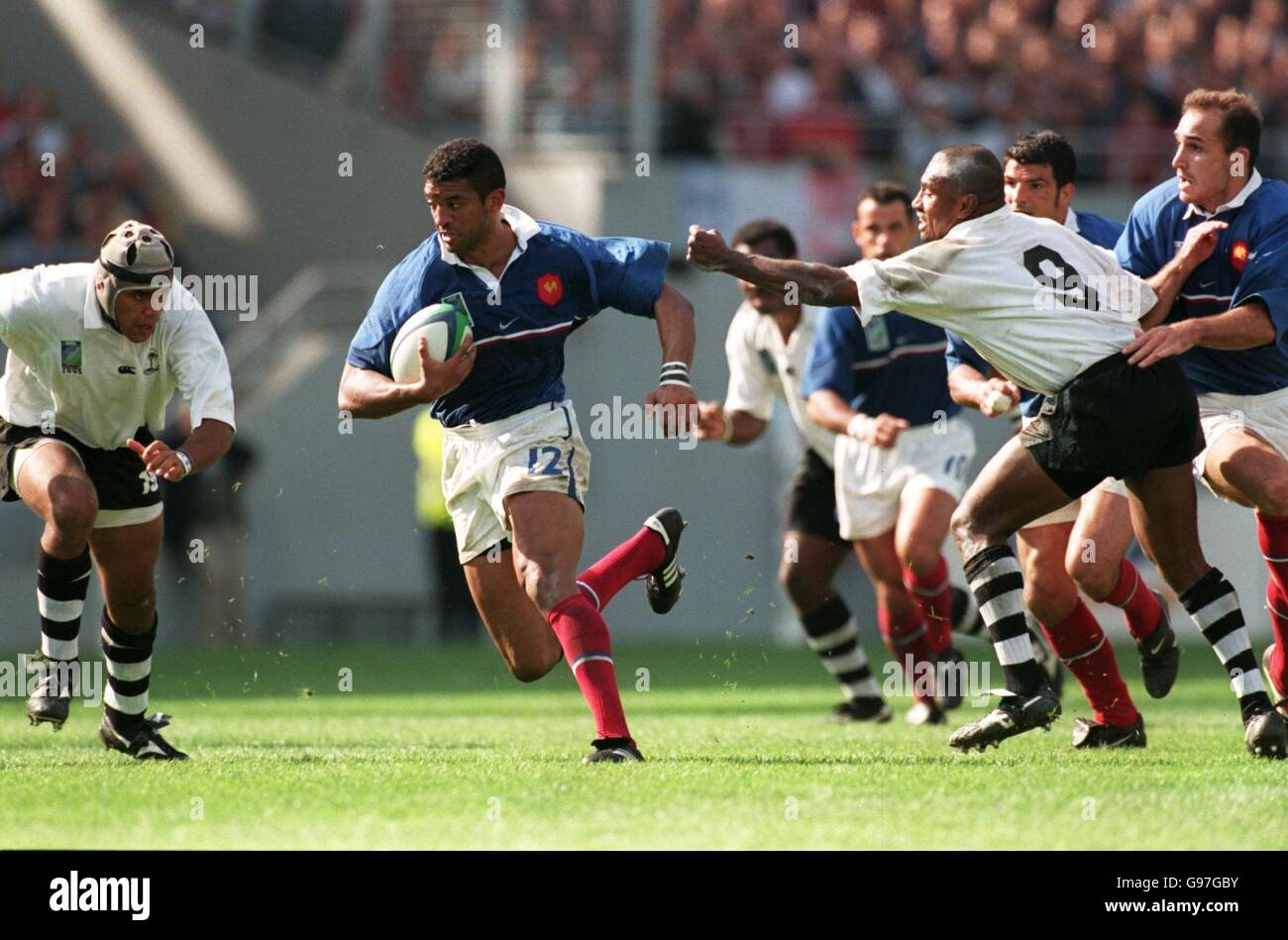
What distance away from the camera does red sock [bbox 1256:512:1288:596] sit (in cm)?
845

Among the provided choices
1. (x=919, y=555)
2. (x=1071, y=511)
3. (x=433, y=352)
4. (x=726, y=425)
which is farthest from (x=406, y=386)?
(x=919, y=555)

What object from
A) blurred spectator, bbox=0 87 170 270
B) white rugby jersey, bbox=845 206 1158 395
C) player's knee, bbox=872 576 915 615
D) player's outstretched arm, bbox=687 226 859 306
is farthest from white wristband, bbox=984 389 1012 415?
blurred spectator, bbox=0 87 170 270

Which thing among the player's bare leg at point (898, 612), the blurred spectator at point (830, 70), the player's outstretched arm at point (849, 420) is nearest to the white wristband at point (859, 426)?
the player's outstretched arm at point (849, 420)

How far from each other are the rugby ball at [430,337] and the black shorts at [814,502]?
3.87 m

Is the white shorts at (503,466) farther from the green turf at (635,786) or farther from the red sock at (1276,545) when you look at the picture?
the red sock at (1276,545)

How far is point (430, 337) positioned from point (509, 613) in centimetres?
148

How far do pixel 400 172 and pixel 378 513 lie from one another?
3701mm

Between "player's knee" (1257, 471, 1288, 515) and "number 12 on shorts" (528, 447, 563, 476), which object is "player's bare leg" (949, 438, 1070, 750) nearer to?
"player's knee" (1257, 471, 1288, 515)

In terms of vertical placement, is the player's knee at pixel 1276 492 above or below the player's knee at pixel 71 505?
above

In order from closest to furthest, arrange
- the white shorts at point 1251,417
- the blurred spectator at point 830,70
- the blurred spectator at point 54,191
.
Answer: the white shorts at point 1251,417, the blurred spectator at point 54,191, the blurred spectator at point 830,70

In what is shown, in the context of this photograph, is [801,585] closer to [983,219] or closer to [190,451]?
[983,219]

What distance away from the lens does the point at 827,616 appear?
11.4 meters

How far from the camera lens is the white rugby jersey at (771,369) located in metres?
11.4

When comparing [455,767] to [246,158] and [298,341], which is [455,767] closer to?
[298,341]
